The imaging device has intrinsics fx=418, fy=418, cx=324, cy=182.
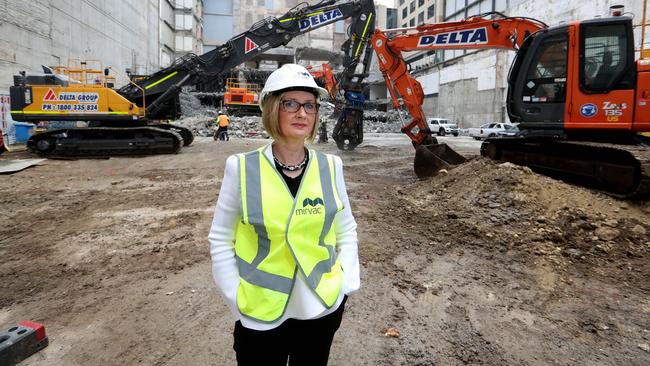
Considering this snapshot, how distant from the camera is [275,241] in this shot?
1.62 metres

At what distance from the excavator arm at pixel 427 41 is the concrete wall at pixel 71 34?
14.0 meters

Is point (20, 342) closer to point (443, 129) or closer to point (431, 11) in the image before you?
point (443, 129)

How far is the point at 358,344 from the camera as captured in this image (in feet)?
10.2

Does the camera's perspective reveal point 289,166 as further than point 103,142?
No

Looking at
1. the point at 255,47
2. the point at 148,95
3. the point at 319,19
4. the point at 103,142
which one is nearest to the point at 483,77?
the point at 319,19

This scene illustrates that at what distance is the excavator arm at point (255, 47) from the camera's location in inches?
529

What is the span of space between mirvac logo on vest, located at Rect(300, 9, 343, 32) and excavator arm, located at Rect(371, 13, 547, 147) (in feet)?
10.3

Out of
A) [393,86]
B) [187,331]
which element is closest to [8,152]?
[393,86]

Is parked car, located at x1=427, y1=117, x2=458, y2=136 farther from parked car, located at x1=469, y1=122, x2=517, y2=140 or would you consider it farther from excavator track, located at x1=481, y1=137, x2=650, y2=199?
excavator track, located at x1=481, y1=137, x2=650, y2=199

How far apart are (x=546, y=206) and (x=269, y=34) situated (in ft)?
36.3

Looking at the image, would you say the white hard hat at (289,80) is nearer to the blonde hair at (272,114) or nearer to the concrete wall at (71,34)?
the blonde hair at (272,114)

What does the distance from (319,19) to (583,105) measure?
9162 mm

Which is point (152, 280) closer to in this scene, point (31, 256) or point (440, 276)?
point (31, 256)

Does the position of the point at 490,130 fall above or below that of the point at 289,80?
above
